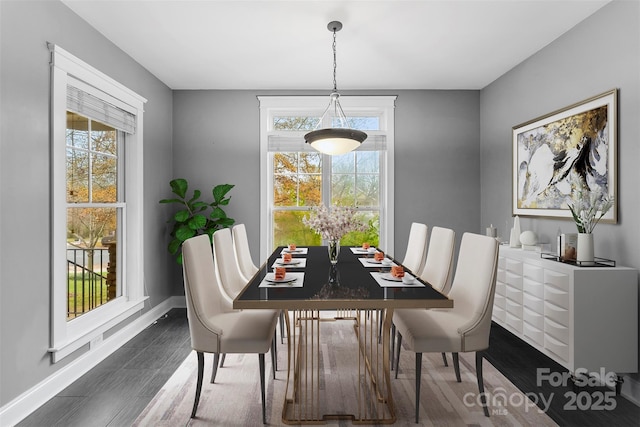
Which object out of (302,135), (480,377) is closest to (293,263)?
(480,377)

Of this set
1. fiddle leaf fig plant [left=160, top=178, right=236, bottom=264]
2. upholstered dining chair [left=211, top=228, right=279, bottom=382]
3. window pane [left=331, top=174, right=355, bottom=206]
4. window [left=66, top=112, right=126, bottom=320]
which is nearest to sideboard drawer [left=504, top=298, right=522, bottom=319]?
upholstered dining chair [left=211, top=228, right=279, bottom=382]

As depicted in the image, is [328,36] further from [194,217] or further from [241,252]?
[194,217]

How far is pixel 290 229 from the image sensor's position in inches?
196

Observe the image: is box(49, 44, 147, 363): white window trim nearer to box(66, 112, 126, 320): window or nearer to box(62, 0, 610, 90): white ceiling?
box(66, 112, 126, 320): window

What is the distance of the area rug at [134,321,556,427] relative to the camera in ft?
7.38

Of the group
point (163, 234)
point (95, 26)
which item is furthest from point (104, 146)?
point (163, 234)

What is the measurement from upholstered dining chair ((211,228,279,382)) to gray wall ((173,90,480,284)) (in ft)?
5.12

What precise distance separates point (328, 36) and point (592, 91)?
2.17 metres

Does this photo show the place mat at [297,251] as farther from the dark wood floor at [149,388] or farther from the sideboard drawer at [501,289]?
the sideboard drawer at [501,289]

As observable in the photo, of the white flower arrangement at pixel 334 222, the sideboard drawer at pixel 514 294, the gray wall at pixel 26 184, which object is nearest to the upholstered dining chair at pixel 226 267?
the white flower arrangement at pixel 334 222

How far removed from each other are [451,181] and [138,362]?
4.01m

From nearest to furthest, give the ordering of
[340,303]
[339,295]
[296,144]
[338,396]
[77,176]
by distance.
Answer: [340,303], [339,295], [338,396], [77,176], [296,144]

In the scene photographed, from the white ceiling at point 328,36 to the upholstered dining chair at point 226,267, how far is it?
173 centimetres

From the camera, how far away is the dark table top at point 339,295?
1844 mm
